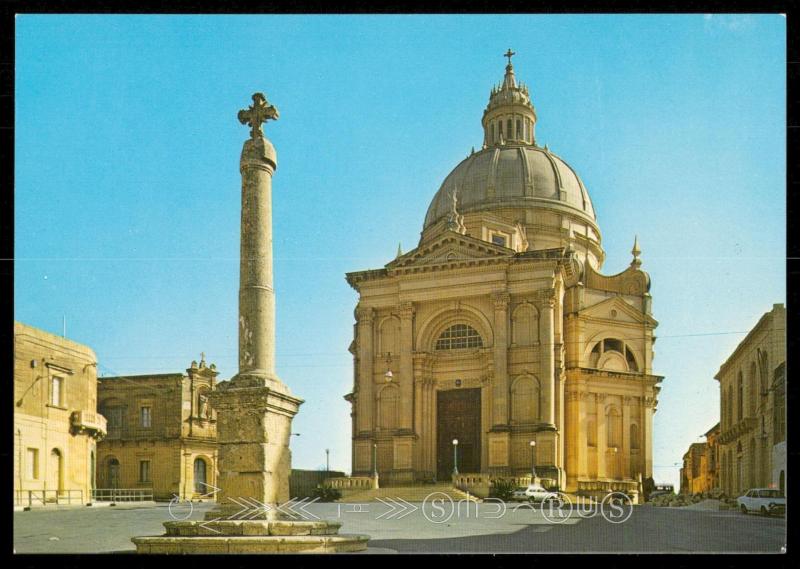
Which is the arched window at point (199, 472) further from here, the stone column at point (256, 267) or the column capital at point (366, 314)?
the column capital at point (366, 314)

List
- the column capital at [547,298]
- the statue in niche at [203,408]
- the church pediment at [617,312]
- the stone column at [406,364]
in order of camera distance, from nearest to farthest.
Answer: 1. the statue in niche at [203,408]
2. the column capital at [547,298]
3. the stone column at [406,364]
4. the church pediment at [617,312]

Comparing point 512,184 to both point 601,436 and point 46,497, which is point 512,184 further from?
point 46,497

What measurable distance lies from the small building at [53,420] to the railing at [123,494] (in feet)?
2.95

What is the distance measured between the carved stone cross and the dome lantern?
145 ft

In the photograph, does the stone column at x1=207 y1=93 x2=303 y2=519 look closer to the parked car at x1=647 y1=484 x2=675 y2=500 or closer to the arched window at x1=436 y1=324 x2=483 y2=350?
the arched window at x1=436 y1=324 x2=483 y2=350

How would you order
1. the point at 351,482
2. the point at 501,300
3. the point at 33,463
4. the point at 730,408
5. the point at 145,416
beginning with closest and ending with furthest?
the point at 33,463, the point at 145,416, the point at 730,408, the point at 351,482, the point at 501,300

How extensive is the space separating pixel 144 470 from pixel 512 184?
35.3 metres

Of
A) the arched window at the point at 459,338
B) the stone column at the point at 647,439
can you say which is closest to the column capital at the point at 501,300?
the arched window at the point at 459,338

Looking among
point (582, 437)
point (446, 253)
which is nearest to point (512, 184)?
point (446, 253)

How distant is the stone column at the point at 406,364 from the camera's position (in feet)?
149

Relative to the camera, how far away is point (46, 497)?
22.3 m
